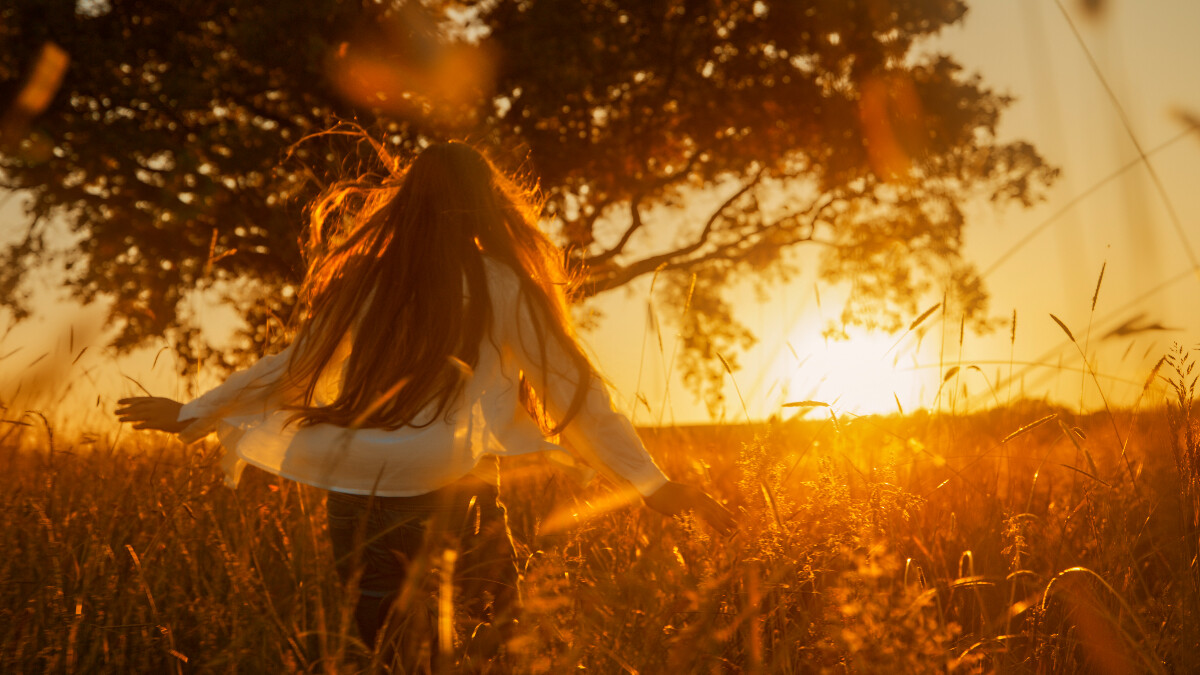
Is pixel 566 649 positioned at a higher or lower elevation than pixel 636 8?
lower

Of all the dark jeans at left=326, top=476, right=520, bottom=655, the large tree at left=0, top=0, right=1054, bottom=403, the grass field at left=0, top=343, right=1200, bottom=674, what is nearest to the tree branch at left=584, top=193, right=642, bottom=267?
the large tree at left=0, top=0, right=1054, bottom=403

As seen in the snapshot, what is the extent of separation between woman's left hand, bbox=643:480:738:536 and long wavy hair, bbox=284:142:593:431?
1.16ft

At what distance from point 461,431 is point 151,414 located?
0.99 m

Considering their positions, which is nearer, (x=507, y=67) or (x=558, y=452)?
(x=558, y=452)

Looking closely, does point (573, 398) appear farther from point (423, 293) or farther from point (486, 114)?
point (486, 114)

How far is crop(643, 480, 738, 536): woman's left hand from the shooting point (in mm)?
2176

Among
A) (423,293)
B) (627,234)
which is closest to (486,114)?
(627,234)

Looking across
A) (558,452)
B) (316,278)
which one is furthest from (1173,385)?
(316,278)

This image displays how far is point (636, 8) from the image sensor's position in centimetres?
1059

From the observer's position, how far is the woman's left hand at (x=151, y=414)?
2.65 m

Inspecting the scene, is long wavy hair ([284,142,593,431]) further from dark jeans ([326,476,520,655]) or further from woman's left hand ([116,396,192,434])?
woman's left hand ([116,396,192,434])

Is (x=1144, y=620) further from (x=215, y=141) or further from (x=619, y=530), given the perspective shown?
(x=215, y=141)

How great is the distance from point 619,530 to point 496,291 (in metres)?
0.93

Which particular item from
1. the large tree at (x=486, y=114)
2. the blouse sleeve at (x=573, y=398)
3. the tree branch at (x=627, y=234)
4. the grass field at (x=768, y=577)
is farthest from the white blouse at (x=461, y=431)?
the tree branch at (x=627, y=234)
